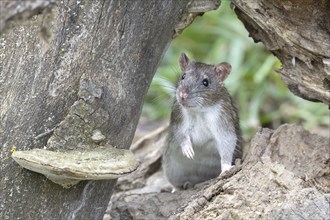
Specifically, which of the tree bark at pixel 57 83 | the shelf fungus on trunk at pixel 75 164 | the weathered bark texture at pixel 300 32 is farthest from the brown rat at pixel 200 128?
the shelf fungus on trunk at pixel 75 164

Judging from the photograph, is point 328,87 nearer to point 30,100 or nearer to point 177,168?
point 177,168

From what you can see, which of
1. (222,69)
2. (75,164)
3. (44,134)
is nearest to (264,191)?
(75,164)

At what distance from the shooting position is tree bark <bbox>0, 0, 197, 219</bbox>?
3656mm

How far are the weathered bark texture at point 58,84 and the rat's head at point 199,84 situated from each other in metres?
1.46

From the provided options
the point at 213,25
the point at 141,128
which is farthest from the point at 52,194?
the point at 213,25

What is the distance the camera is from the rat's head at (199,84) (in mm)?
5219

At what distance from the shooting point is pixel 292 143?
450 centimetres

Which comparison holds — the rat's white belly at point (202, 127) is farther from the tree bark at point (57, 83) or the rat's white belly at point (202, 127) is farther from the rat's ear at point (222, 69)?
the tree bark at point (57, 83)

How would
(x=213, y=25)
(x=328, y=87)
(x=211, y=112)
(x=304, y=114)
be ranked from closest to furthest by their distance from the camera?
1. (x=328, y=87)
2. (x=211, y=112)
3. (x=304, y=114)
4. (x=213, y=25)

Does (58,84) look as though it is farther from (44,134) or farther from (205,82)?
(205,82)

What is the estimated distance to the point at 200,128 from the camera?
17.6 feet

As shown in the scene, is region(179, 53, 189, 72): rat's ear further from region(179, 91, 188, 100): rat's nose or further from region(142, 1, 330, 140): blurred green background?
region(142, 1, 330, 140): blurred green background

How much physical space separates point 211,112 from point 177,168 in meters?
0.53

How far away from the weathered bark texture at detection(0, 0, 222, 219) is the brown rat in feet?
4.85
